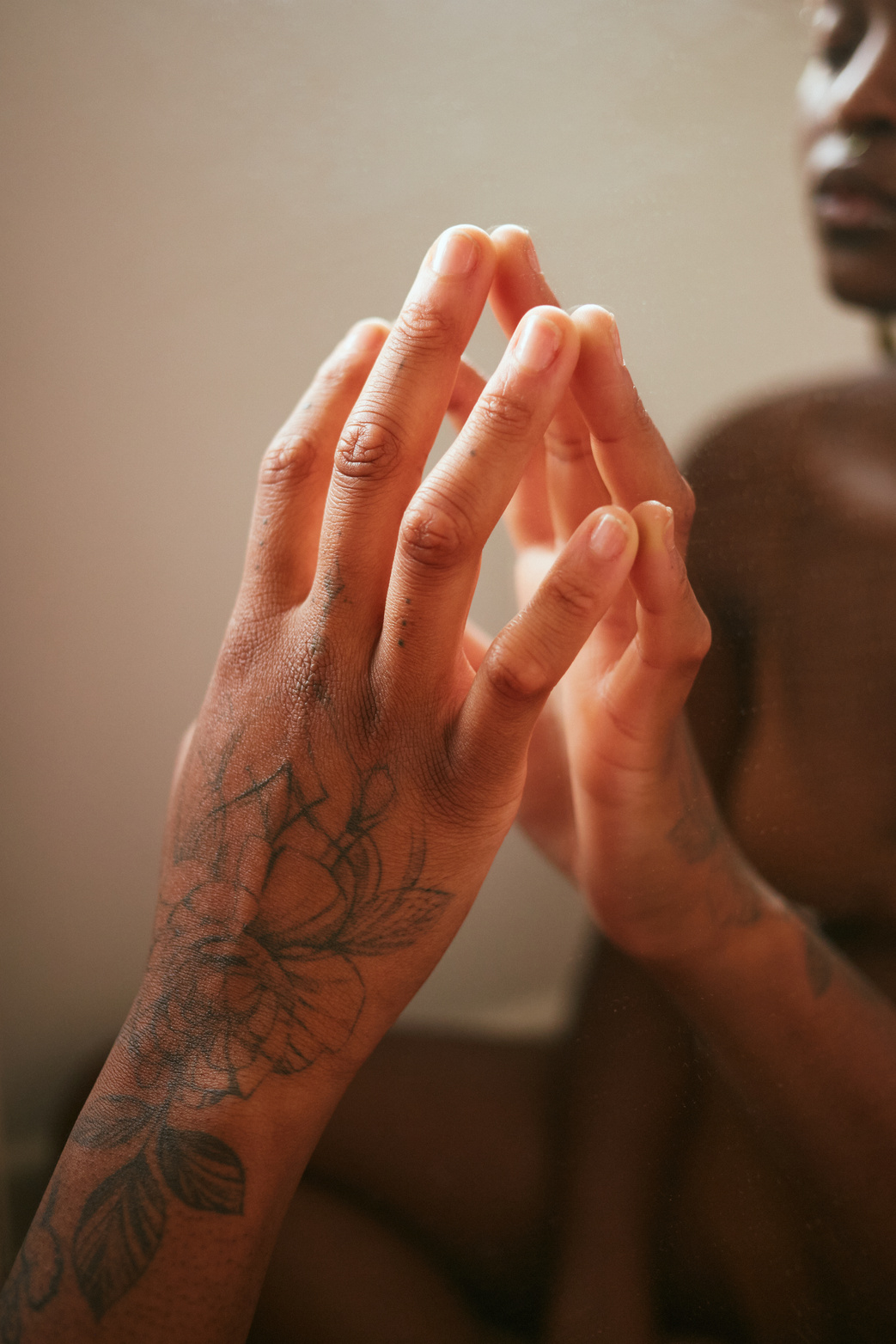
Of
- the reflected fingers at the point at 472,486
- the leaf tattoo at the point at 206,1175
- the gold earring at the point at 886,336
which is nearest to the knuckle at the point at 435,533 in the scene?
the reflected fingers at the point at 472,486

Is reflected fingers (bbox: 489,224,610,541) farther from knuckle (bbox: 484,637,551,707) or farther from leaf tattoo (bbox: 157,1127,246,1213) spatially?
leaf tattoo (bbox: 157,1127,246,1213)

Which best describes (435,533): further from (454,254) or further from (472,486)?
(454,254)

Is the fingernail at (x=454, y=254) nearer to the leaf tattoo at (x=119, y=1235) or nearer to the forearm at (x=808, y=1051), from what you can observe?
the forearm at (x=808, y=1051)

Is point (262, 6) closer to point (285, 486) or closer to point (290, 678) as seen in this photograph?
point (285, 486)

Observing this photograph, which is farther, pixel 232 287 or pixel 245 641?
pixel 232 287

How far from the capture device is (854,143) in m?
0.43

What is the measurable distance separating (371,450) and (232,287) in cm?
32

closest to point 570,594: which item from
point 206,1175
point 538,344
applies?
point 538,344

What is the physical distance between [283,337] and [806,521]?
0.45 meters

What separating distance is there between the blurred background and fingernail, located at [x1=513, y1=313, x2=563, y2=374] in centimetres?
9

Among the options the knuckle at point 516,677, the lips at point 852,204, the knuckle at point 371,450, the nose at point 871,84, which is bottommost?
the knuckle at point 516,677

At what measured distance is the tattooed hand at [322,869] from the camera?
0.46m

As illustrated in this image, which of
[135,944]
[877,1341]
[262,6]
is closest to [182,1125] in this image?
[135,944]

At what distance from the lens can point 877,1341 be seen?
0.43 m
